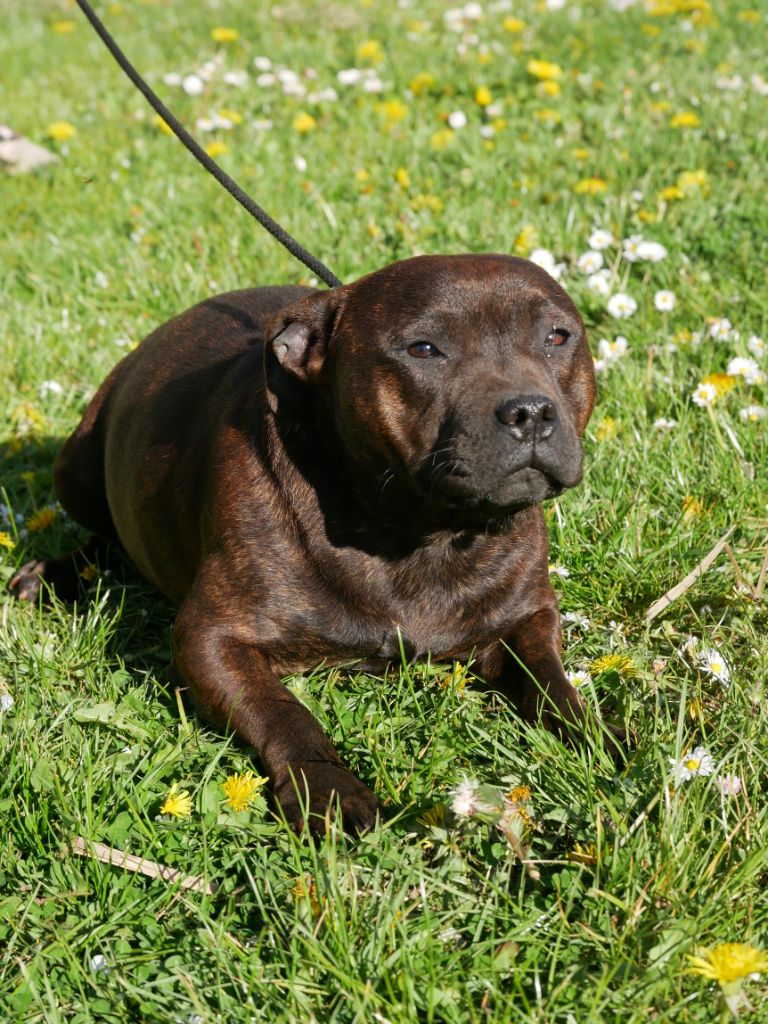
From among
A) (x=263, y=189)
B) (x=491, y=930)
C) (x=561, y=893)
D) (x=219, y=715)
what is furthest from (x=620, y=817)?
(x=263, y=189)

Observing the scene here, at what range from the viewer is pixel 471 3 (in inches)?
352

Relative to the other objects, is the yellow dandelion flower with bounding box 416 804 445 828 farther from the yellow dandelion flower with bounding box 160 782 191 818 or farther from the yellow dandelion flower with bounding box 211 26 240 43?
the yellow dandelion flower with bounding box 211 26 240 43

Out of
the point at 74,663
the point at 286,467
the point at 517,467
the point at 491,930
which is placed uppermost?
the point at 517,467

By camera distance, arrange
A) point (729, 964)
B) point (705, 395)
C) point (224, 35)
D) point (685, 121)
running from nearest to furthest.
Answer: point (729, 964)
point (705, 395)
point (685, 121)
point (224, 35)

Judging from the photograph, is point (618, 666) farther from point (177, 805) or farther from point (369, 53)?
point (369, 53)

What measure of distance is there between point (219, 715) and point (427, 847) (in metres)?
0.68

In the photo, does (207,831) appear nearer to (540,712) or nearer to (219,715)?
(219,715)

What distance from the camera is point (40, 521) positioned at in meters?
4.39

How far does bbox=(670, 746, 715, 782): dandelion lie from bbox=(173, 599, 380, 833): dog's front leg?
0.67 metres

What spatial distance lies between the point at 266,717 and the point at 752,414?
7.17 feet

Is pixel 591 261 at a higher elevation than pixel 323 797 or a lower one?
higher

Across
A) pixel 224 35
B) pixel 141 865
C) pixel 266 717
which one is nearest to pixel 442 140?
pixel 224 35

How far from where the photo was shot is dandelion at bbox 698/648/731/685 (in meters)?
3.12

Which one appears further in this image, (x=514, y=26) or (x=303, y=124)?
(x=514, y=26)
